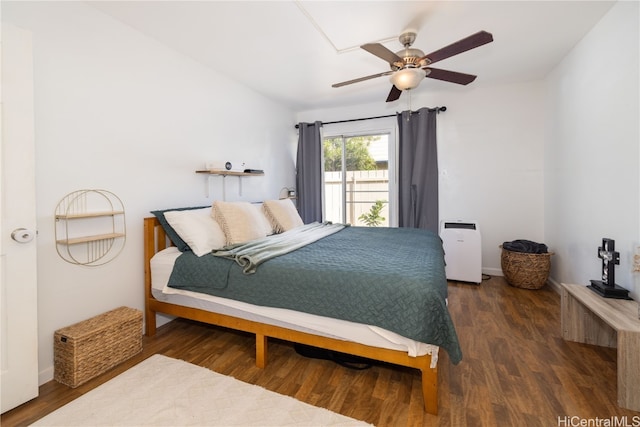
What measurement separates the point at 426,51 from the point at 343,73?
0.90 m

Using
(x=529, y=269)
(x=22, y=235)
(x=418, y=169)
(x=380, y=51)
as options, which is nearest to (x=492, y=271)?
(x=529, y=269)

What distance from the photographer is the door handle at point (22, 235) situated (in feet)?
4.92

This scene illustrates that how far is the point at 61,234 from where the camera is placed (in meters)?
1.84

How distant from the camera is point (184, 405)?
152 cm

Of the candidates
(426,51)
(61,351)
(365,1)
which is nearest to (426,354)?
(61,351)

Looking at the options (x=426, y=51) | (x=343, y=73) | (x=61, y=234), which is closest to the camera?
(x=61, y=234)

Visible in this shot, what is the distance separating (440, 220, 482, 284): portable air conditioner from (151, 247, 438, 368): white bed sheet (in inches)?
93.6

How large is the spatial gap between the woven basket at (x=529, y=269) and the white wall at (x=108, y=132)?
3.55 meters

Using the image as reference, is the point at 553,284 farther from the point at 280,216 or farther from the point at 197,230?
the point at 197,230

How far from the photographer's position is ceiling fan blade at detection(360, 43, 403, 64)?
1.95 m

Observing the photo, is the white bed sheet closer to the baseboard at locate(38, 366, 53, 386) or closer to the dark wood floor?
the dark wood floor

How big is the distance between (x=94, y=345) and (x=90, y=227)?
80cm

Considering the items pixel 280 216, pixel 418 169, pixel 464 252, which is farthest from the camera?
pixel 418 169

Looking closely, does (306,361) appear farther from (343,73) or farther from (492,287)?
(343,73)
